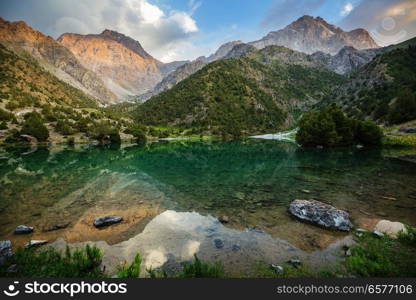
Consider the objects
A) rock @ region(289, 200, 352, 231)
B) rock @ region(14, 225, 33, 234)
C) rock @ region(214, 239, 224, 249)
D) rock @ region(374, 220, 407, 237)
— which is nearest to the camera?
rock @ region(214, 239, 224, 249)

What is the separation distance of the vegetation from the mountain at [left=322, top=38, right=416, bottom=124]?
84.8 feet

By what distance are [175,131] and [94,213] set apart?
181 m

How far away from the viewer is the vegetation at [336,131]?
6794 centimetres

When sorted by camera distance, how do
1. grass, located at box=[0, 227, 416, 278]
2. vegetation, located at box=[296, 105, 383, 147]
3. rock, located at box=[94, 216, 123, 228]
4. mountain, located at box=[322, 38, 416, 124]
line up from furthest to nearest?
mountain, located at box=[322, 38, 416, 124] → vegetation, located at box=[296, 105, 383, 147] → rock, located at box=[94, 216, 123, 228] → grass, located at box=[0, 227, 416, 278]

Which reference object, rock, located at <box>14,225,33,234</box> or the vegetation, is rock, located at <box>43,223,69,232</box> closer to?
rock, located at <box>14,225,33,234</box>

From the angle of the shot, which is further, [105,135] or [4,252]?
[105,135]

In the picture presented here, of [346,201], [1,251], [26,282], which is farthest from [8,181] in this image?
[346,201]

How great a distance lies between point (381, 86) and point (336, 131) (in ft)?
363

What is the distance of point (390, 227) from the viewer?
40.7 ft

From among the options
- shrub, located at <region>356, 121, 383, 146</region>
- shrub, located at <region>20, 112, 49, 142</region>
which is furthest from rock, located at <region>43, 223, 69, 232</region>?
shrub, located at <region>20, 112, 49, 142</region>

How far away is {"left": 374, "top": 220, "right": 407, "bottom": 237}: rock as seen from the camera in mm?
11692

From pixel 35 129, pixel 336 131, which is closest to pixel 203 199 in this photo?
pixel 336 131

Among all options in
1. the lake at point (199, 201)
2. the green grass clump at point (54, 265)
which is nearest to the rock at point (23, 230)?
the lake at point (199, 201)

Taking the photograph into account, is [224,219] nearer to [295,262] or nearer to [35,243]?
[295,262]
